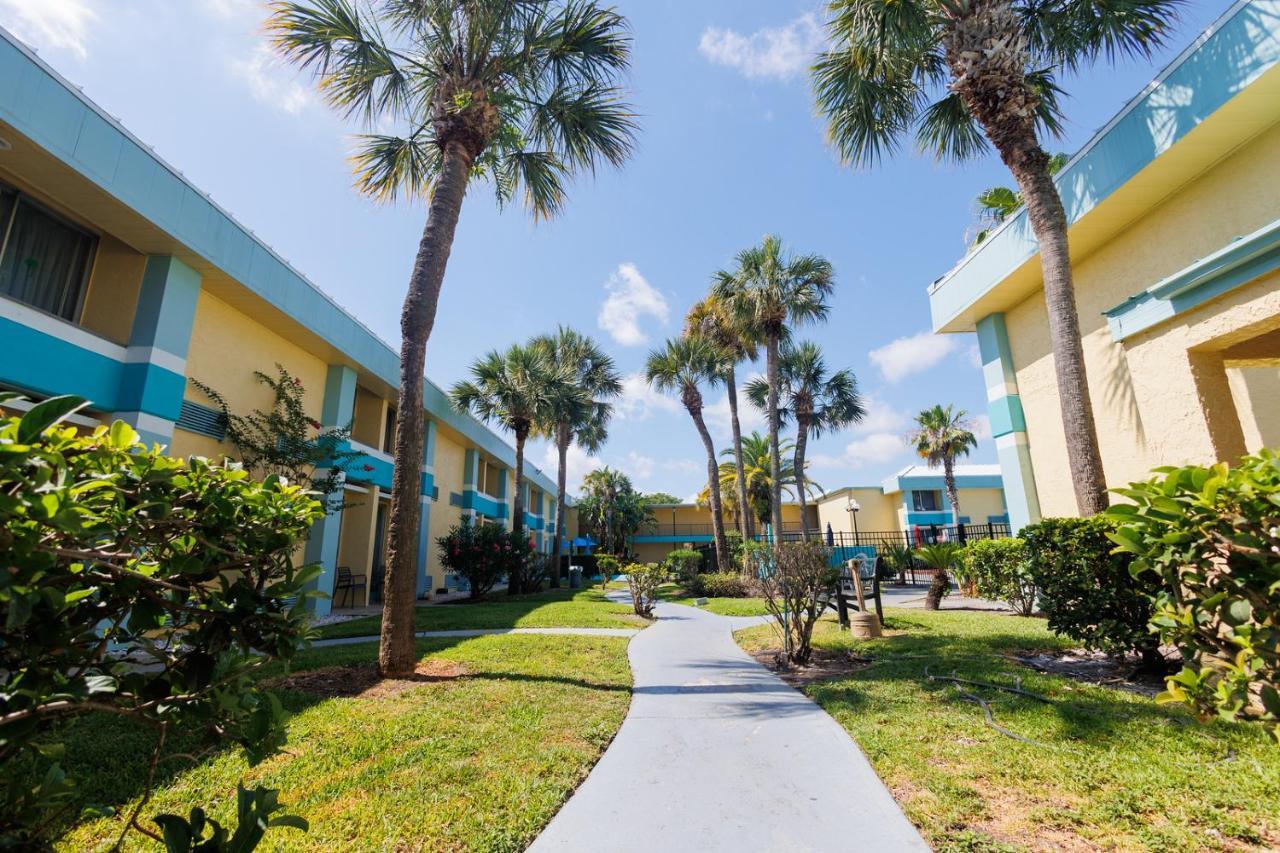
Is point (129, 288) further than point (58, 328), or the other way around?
point (129, 288)

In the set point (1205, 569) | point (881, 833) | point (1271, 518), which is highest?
point (1271, 518)

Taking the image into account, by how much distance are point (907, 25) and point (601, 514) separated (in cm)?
3287

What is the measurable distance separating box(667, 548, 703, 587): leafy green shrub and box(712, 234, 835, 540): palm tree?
4.84 m

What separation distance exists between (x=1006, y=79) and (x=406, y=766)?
10.8 m

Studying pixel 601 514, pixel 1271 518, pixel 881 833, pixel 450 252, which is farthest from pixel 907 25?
pixel 601 514

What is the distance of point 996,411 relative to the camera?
12.1m

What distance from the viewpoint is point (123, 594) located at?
1460 millimetres

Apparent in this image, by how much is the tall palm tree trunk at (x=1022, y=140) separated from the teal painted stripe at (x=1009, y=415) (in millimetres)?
4326

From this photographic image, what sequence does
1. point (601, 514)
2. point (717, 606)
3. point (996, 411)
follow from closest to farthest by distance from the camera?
point (996, 411)
point (717, 606)
point (601, 514)

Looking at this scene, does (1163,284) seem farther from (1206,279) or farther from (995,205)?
(995,205)

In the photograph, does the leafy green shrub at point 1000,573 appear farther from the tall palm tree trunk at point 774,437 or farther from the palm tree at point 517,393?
the palm tree at point 517,393

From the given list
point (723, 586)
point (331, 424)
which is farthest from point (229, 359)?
point (723, 586)

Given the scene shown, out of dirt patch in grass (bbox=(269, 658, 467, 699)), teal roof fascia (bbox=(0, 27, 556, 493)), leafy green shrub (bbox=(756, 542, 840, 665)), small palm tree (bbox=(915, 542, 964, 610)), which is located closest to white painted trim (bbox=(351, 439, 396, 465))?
teal roof fascia (bbox=(0, 27, 556, 493))

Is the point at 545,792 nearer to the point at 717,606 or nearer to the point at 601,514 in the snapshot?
the point at 717,606
